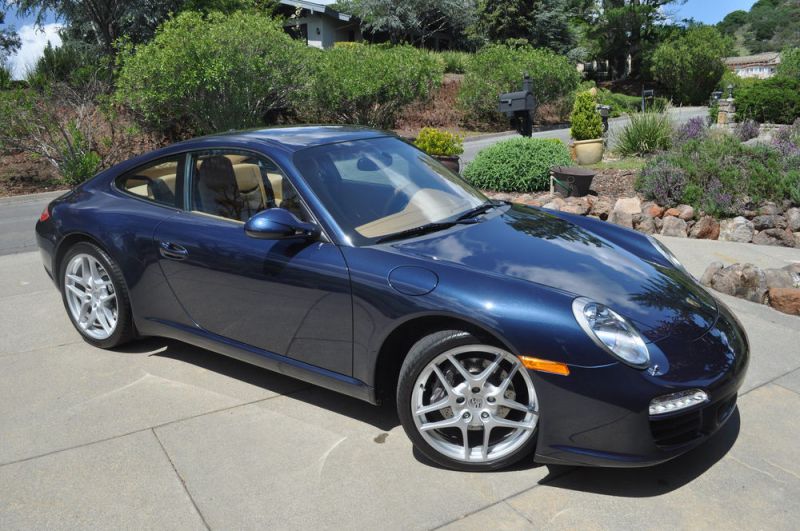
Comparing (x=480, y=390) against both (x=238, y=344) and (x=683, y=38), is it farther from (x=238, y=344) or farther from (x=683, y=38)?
(x=683, y=38)

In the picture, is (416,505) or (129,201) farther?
(129,201)

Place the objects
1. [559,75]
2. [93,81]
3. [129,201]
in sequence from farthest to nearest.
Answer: [559,75]
[93,81]
[129,201]

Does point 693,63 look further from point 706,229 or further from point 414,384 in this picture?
point 414,384

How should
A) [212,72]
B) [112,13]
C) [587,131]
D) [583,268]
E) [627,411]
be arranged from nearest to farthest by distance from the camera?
[627,411] → [583,268] → [587,131] → [212,72] → [112,13]

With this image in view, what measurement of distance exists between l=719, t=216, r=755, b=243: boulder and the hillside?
110m

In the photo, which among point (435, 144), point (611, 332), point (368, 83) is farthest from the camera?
point (368, 83)

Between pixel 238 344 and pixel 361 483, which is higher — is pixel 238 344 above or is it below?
above

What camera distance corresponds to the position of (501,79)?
2695 cm

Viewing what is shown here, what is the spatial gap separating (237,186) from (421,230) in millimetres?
1125

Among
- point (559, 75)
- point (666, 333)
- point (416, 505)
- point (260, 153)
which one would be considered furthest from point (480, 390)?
point (559, 75)

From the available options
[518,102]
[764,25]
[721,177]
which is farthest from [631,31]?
[764,25]

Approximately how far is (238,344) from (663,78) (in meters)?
45.2

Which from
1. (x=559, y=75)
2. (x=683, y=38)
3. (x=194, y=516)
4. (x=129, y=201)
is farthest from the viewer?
(x=683, y=38)

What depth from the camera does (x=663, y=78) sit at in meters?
43.9
